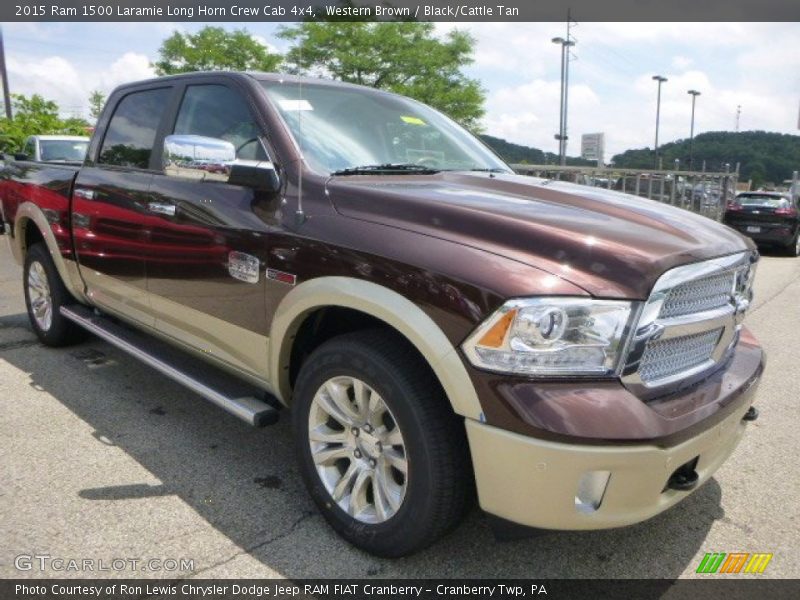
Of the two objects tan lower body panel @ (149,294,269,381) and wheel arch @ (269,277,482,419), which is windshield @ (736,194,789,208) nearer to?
tan lower body panel @ (149,294,269,381)

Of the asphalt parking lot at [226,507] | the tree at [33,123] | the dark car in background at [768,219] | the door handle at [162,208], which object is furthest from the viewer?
the tree at [33,123]

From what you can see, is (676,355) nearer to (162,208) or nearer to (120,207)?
(162,208)

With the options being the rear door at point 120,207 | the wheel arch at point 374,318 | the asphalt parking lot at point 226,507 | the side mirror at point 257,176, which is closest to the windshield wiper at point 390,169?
the side mirror at point 257,176

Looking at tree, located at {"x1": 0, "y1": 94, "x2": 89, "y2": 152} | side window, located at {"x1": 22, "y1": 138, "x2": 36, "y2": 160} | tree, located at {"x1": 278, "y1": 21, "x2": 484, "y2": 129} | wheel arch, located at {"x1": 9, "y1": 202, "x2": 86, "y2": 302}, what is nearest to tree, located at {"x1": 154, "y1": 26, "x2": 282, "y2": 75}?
tree, located at {"x1": 278, "y1": 21, "x2": 484, "y2": 129}

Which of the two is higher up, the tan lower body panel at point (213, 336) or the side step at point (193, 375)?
the tan lower body panel at point (213, 336)

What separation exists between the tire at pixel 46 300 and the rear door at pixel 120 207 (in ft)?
1.96

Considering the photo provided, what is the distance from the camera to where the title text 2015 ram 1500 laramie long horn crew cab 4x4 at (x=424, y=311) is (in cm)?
199

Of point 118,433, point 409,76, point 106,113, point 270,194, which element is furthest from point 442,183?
point 409,76

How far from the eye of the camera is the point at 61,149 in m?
12.7

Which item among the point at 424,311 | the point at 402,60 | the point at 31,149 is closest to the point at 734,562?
the point at 424,311

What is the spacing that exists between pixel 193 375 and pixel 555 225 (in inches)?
79.7

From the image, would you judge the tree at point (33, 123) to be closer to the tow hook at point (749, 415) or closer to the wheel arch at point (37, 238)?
the wheel arch at point (37, 238)

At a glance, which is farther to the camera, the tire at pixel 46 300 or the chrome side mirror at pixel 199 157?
the tire at pixel 46 300

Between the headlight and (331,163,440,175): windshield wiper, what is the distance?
120cm
